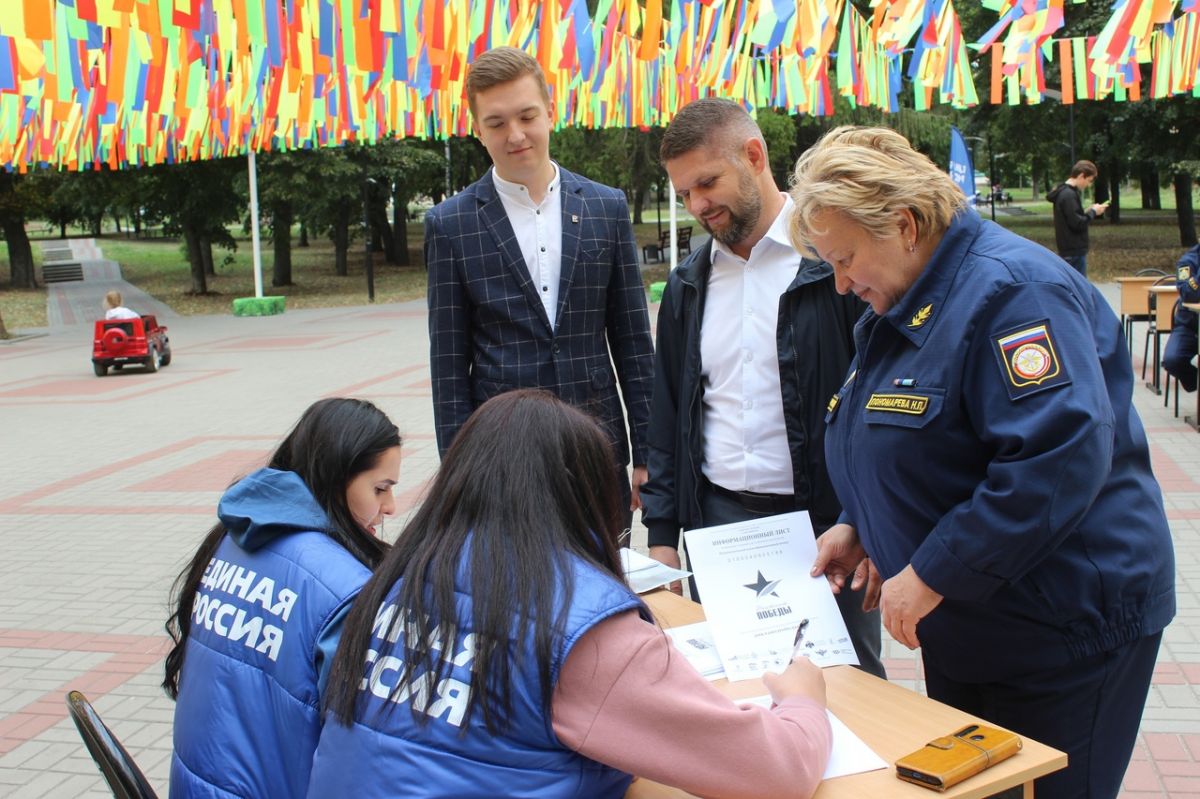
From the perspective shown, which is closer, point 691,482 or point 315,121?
point 691,482

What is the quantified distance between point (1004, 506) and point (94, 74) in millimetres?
7158

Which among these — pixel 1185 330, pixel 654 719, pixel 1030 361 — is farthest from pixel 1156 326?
pixel 654 719

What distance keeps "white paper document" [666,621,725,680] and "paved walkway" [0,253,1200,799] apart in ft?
5.64

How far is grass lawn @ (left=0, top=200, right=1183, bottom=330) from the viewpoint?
79.5 feet

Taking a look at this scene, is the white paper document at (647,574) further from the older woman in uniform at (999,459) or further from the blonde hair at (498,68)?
the blonde hair at (498,68)

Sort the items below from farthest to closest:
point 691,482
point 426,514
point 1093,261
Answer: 1. point 1093,261
2. point 691,482
3. point 426,514

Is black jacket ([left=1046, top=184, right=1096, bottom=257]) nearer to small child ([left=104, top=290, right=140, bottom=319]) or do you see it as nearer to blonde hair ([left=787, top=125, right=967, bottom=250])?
small child ([left=104, top=290, right=140, bottom=319])

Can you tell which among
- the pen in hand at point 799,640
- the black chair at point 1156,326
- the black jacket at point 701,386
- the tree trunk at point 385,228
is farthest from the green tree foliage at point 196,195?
the pen in hand at point 799,640

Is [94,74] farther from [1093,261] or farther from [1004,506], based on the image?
[1093,261]

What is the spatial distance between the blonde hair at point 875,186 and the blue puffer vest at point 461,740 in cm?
74

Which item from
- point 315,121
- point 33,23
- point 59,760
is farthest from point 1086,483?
point 315,121

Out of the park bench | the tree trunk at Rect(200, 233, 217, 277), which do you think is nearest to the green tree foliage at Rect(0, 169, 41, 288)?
the tree trunk at Rect(200, 233, 217, 277)

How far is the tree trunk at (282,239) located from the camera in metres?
28.9

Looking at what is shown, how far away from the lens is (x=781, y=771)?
1.59m
